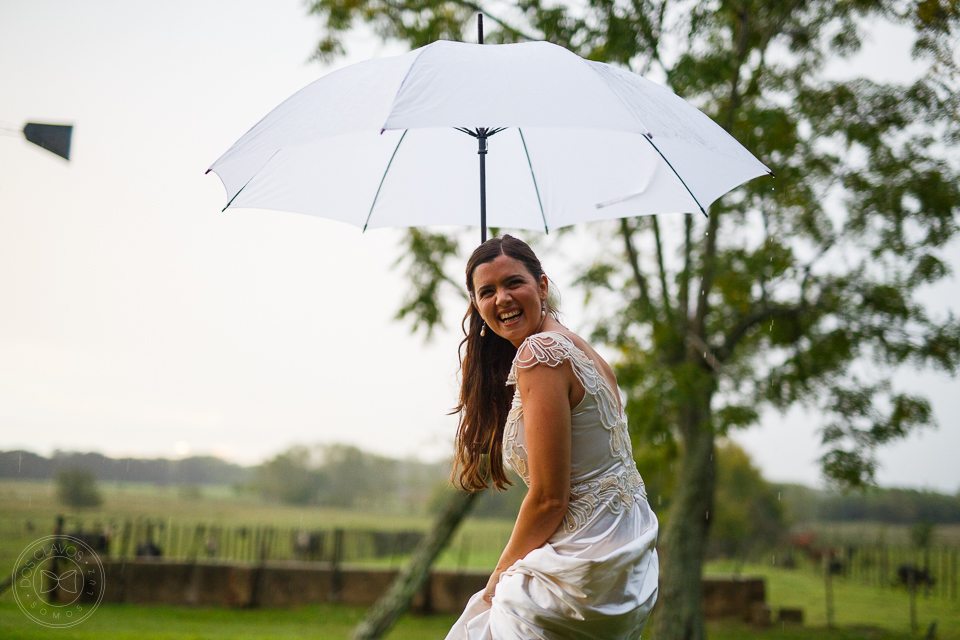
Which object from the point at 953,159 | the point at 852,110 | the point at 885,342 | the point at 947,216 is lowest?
the point at 885,342

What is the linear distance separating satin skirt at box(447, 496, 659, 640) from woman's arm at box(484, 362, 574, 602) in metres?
0.05

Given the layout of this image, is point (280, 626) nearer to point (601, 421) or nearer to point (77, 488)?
point (77, 488)

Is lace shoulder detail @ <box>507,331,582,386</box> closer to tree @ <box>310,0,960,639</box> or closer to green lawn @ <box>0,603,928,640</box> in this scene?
tree @ <box>310,0,960,639</box>

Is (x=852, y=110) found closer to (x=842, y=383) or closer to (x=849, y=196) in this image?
(x=849, y=196)

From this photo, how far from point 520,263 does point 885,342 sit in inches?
287

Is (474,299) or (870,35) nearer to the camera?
(474,299)

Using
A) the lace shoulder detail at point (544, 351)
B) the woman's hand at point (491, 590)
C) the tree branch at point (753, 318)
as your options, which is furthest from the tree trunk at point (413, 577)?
the lace shoulder detail at point (544, 351)

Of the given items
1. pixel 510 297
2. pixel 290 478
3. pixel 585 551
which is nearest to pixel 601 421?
pixel 585 551

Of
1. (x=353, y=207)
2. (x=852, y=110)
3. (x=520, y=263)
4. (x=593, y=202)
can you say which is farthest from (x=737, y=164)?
(x=852, y=110)

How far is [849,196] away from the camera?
7.86m

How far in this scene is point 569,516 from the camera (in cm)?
173

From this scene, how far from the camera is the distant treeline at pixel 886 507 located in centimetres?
990

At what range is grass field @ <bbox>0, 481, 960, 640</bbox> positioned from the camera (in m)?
8.81

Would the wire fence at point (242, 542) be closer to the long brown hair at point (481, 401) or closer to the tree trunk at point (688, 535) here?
the tree trunk at point (688, 535)
